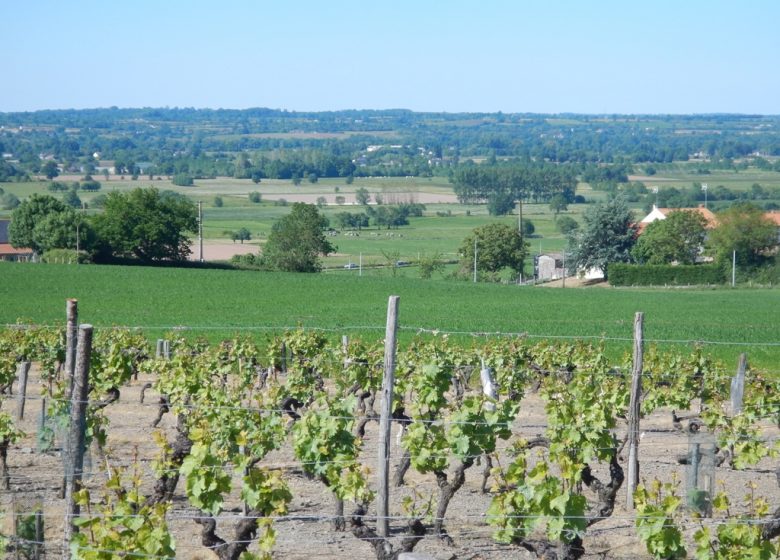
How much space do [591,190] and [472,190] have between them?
3327 cm

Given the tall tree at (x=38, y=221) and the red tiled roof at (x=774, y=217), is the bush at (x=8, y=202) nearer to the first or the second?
the tall tree at (x=38, y=221)

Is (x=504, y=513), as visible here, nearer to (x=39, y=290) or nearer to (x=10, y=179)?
(x=39, y=290)

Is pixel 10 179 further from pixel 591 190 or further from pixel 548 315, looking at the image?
pixel 548 315

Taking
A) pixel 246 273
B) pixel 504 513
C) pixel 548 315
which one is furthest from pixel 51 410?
pixel 246 273

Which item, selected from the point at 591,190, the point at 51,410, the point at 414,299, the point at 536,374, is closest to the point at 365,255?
the point at 414,299

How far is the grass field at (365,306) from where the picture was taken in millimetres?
30062

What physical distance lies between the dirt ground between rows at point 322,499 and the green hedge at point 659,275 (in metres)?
42.2

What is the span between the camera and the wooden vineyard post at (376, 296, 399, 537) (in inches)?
364

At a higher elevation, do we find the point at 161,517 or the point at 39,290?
the point at 161,517

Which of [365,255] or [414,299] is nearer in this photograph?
[414,299]

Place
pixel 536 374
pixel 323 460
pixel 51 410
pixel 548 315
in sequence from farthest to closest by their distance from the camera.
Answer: pixel 548 315, pixel 536 374, pixel 51 410, pixel 323 460

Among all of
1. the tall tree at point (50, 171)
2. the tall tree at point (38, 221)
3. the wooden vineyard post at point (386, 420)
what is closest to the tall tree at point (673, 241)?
the tall tree at point (38, 221)

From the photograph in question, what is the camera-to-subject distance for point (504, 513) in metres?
9.13

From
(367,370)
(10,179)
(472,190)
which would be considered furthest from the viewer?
(10,179)
